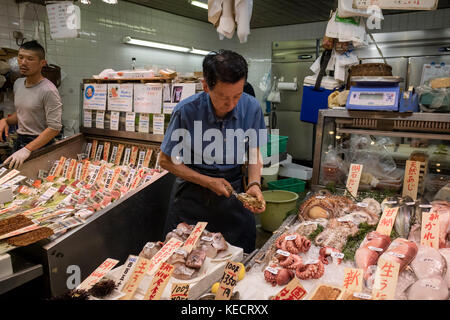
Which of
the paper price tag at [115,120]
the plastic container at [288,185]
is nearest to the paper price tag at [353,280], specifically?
the paper price tag at [115,120]

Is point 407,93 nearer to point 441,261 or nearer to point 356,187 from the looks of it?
point 356,187

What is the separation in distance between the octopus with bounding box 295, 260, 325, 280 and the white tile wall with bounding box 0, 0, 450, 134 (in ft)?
20.8

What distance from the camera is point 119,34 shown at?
24.3 ft

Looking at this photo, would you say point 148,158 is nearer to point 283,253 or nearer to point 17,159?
point 17,159

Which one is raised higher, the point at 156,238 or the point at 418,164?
the point at 418,164

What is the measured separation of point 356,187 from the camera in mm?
2471

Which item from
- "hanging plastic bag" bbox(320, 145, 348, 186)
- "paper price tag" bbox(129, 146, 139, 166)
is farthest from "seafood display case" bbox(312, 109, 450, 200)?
"paper price tag" bbox(129, 146, 139, 166)

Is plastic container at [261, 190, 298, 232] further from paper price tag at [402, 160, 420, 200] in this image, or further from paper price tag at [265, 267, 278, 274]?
paper price tag at [265, 267, 278, 274]

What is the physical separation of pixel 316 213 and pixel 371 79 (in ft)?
3.50

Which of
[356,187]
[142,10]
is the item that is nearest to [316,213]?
[356,187]

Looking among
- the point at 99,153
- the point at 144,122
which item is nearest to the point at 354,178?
Result: the point at 144,122

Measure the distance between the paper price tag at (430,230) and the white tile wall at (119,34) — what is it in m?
6.60

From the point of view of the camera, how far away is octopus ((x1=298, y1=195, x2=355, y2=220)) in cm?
224

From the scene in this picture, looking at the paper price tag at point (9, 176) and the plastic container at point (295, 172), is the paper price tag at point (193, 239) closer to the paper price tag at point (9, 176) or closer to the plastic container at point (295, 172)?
the paper price tag at point (9, 176)
